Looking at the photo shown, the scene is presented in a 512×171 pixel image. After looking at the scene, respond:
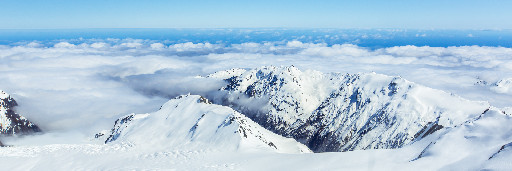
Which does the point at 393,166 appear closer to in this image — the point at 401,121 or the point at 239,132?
the point at 239,132

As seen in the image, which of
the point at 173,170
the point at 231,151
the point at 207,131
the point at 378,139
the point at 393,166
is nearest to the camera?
the point at 393,166

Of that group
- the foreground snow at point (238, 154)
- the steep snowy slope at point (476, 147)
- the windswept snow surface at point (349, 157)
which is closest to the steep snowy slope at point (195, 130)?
the foreground snow at point (238, 154)

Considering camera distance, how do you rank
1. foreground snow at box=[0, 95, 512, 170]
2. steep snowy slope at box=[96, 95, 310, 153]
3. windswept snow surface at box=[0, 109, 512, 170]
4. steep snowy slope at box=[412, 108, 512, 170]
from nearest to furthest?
1. steep snowy slope at box=[412, 108, 512, 170]
2. windswept snow surface at box=[0, 109, 512, 170]
3. foreground snow at box=[0, 95, 512, 170]
4. steep snowy slope at box=[96, 95, 310, 153]

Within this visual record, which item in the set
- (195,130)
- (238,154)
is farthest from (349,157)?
(195,130)

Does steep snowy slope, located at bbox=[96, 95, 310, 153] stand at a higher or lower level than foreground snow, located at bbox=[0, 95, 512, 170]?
lower

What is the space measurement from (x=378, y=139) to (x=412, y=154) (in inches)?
6355

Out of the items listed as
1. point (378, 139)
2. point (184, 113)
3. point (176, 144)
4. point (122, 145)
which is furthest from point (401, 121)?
point (122, 145)

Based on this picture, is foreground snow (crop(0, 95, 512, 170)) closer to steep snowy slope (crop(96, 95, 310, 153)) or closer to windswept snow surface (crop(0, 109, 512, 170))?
windswept snow surface (crop(0, 109, 512, 170))

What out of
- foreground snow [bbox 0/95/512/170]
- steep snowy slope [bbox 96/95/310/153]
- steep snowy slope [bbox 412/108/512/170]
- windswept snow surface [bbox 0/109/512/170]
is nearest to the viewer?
steep snowy slope [bbox 412/108/512/170]

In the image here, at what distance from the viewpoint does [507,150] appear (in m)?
18.5

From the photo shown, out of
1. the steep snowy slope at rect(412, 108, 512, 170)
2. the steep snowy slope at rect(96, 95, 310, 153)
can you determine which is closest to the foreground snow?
the steep snowy slope at rect(412, 108, 512, 170)

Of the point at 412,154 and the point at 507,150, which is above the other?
the point at 507,150

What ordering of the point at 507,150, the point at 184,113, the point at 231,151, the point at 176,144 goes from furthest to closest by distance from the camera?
the point at 184,113
the point at 176,144
the point at 231,151
the point at 507,150

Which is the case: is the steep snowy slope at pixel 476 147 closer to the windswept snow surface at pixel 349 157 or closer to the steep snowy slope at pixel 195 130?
the windswept snow surface at pixel 349 157
